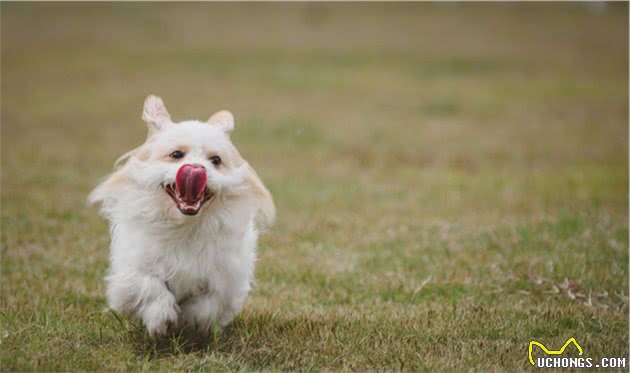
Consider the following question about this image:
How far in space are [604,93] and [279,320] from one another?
20.7m

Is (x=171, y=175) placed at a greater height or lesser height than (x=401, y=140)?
greater

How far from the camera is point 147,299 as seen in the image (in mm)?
4316

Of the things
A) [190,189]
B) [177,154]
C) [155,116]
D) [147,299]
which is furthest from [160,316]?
[155,116]

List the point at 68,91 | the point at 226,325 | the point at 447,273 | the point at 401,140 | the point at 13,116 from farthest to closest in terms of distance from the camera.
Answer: the point at 68,91
the point at 13,116
the point at 401,140
the point at 447,273
the point at 226,325

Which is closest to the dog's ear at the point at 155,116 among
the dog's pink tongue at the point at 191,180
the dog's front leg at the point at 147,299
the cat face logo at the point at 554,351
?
the dog's pink tongue at the point at 191,180

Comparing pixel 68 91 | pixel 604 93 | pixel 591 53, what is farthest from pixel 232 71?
pixel 591 53

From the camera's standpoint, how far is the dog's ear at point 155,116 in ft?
14.8

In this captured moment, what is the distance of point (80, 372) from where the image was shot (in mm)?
3969

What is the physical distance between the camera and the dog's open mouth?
3.89 m

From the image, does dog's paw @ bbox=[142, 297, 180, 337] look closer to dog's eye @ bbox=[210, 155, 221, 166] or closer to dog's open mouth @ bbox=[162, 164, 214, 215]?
dog's open mouth @ bbox=[162, 164, 214, 215]

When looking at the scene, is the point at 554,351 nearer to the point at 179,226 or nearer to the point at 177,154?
the point at 179,226

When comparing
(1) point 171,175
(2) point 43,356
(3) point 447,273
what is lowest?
(3) point 447,273

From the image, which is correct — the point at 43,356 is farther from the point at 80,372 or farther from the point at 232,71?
the point at 232,71

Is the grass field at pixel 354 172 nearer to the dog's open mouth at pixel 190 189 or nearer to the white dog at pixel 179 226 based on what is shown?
the white dog at pixel 179 226
